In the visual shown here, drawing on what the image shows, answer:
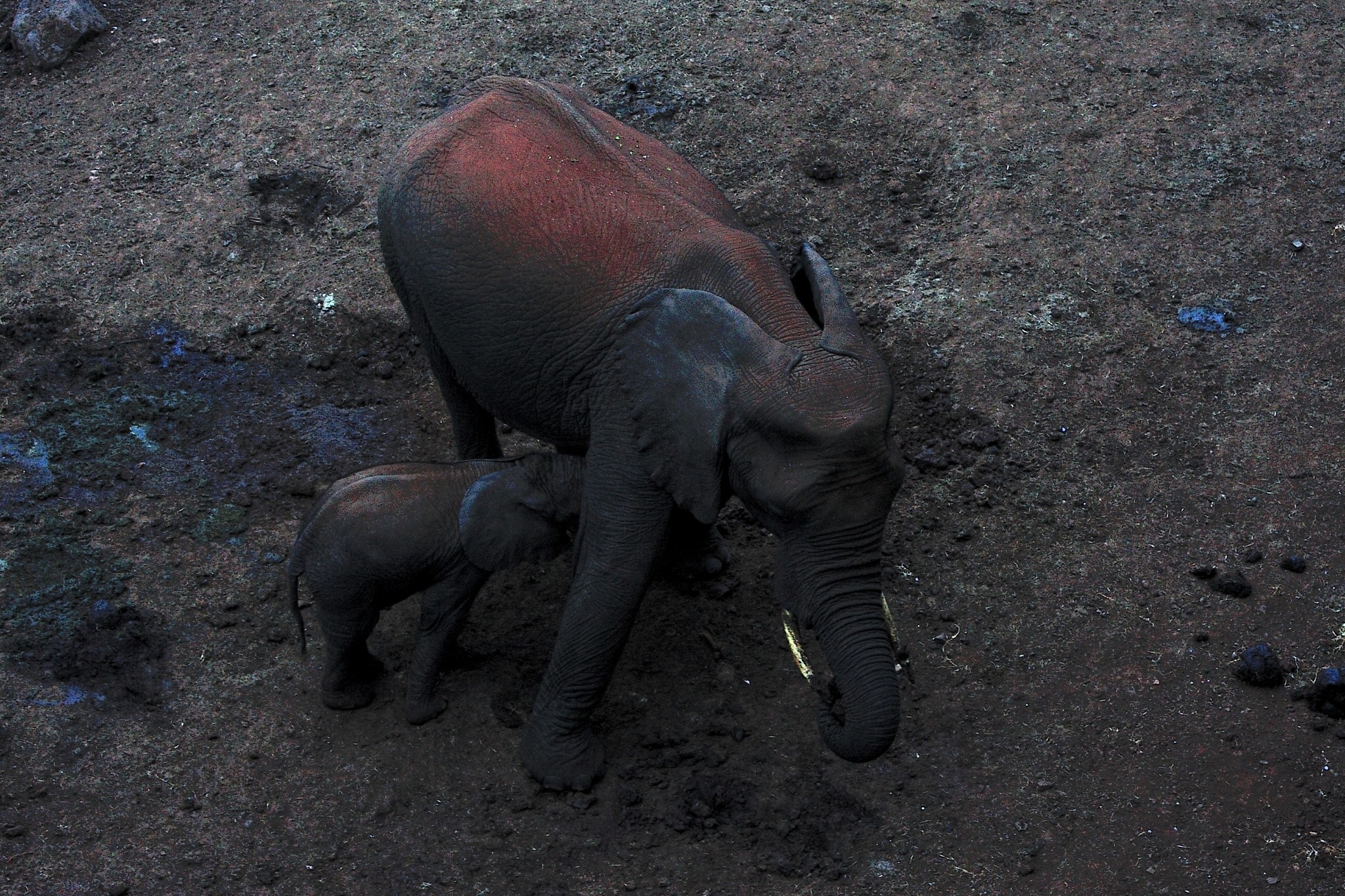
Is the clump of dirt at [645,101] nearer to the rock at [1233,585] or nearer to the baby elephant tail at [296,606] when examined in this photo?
the baby elephant tail at [296,606]

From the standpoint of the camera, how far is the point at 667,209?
6160 mm

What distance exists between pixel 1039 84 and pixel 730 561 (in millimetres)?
4693

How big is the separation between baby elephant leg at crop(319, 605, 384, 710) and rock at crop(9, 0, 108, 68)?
22.5 feet

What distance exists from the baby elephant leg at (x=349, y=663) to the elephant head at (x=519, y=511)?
602mm

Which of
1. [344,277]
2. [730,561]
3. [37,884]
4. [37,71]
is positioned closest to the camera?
[37,884]

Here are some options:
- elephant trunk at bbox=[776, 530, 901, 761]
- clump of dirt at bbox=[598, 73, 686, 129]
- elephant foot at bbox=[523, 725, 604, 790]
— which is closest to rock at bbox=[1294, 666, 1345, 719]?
elephant trunk at bbox=[776, 530, 901, 761]

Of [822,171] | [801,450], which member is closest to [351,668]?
[801,450]

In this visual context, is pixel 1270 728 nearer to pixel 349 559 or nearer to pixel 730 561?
pixel 730 561

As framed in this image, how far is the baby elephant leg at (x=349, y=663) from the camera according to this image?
21.0ft

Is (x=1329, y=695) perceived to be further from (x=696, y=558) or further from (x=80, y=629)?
(x=80, y=629)

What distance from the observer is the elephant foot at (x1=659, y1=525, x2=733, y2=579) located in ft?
23.9

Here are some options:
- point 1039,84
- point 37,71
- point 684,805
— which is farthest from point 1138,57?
point 37,71

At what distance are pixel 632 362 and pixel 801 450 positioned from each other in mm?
788

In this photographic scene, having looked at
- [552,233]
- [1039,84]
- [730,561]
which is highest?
[552,233]
